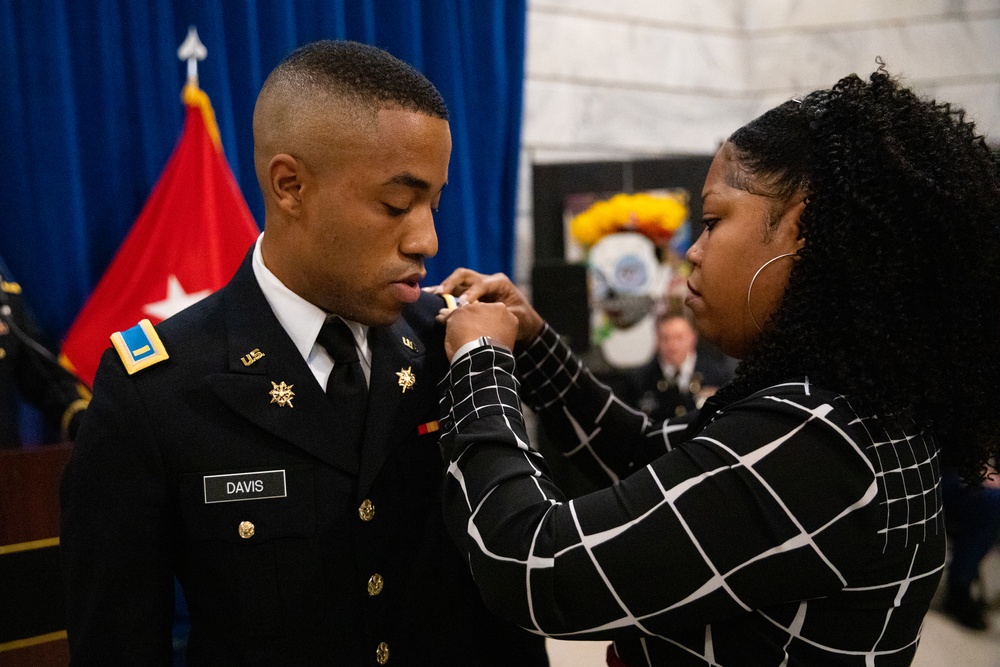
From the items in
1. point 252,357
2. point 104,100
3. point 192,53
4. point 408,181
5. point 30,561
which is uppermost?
point 192,53

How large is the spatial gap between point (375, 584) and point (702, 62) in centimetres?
494

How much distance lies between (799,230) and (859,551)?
405 mm

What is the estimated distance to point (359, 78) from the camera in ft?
3.57

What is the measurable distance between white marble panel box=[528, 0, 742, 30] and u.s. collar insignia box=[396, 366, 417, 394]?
3949mm

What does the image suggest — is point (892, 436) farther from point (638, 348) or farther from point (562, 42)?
point (562, 42)

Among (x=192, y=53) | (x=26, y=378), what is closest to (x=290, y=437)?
(x=26, y=378)

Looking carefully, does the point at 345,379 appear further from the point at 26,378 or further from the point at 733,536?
the point at 26,378

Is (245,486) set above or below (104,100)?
below

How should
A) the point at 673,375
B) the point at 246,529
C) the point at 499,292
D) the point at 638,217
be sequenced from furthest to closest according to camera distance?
the point at 638,217 → the point at 673,375 → the point at 499,292 → the point at 246,529

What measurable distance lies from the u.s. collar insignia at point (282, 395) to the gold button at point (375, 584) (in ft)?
0.86

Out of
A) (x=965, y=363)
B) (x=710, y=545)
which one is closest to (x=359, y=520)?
(x=710, y=545)

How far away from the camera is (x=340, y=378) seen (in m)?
1.16

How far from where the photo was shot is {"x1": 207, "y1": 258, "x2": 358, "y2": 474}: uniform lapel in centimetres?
109

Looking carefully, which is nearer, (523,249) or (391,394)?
(391,394)
